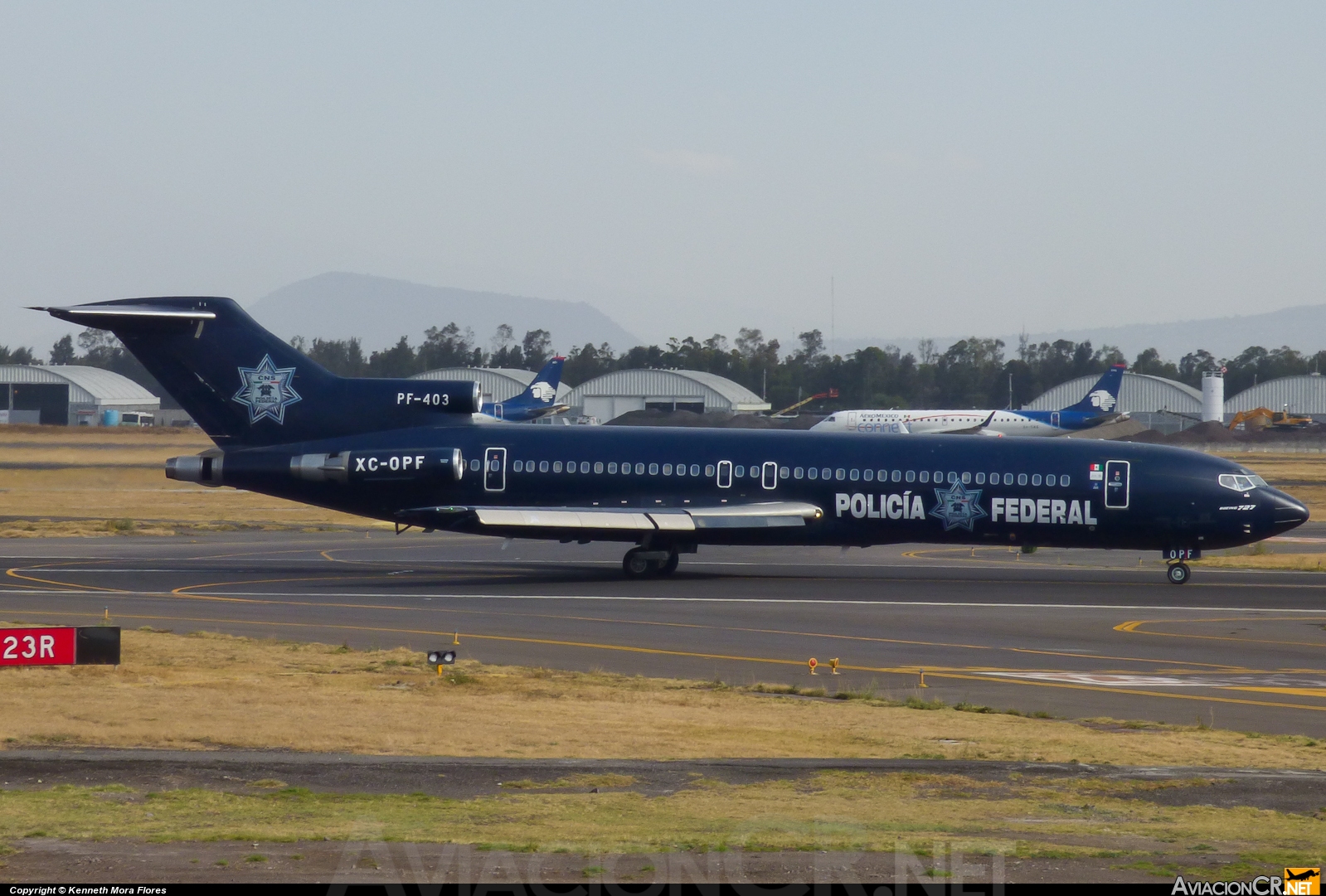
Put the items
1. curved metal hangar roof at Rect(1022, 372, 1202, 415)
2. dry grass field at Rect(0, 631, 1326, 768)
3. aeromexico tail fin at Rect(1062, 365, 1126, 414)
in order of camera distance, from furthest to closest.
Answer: curved metal hangar roof at Rect(1022, 372, 1202, 415) → aeromexico tail fin at Rect(1062, 365, 1126, 414) → dry grass field at Rect(0, 631, 1326, 768)

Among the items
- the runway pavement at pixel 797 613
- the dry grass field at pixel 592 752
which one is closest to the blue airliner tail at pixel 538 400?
the runway pavement at pixel 797 613

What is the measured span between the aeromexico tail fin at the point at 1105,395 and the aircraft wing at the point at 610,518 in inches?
3133

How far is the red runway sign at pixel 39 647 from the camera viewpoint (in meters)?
18.0

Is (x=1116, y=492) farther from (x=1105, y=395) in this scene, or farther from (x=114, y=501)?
(x=1105, y=395)

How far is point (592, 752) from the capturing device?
1446 cm

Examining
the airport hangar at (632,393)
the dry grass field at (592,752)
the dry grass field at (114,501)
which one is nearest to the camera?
the dry grass field at (592,752)

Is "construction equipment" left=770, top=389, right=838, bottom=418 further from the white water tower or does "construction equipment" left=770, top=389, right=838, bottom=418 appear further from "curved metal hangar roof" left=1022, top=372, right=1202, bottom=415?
the white water tower

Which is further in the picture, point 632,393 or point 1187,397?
point 1187,397

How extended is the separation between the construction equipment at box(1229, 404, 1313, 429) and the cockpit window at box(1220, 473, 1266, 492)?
9657 centimetres

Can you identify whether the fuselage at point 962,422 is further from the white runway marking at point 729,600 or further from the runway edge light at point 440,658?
the runway edge light at point 440,658

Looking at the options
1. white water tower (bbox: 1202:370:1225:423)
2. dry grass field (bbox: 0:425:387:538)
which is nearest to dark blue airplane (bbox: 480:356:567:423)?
dry grass field (bbox: 0:425:387:538)

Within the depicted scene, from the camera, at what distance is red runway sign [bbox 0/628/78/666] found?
18.0 meters

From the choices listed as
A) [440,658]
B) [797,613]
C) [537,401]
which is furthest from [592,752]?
[537,401]

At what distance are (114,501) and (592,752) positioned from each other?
5388cm
